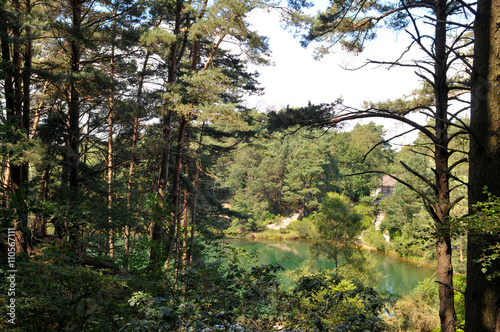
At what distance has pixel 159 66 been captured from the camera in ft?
36.4

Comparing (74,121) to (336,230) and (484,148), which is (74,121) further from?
(336,230)

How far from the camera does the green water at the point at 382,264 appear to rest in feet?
57.4

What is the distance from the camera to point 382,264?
20.8 m

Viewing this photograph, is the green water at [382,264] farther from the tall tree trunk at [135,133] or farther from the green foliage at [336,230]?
the tall tree trunk at [135,133]

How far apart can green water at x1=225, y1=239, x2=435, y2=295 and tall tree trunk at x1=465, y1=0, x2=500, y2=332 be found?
485 inches

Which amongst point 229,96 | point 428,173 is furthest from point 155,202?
point 428,173

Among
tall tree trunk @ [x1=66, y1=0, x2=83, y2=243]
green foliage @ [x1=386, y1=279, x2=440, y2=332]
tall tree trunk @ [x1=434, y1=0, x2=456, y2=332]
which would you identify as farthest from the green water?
tall tree trunk @ [x1=434, y1=0, x2=456, y2=332]

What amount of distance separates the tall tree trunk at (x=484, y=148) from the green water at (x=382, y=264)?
40.4ft

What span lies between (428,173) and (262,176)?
16.3 metres

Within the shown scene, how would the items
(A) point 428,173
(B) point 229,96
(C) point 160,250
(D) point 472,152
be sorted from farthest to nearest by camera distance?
(A) point 428,173 < (B) point 229,96 < (C) point 160,250 < (D) point 472,152

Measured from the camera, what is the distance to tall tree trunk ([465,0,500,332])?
235 cm

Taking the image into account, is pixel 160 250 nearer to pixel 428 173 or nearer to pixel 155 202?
pixel 155 202

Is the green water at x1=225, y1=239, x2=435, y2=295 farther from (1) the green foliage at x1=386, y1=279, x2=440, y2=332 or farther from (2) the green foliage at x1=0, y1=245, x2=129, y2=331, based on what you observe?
(2) the green foliage at x1=0, y1=245, x2=129, y2=331

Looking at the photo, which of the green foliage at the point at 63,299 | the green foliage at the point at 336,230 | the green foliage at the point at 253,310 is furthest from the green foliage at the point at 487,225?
the green foliage at the point at 336,230
